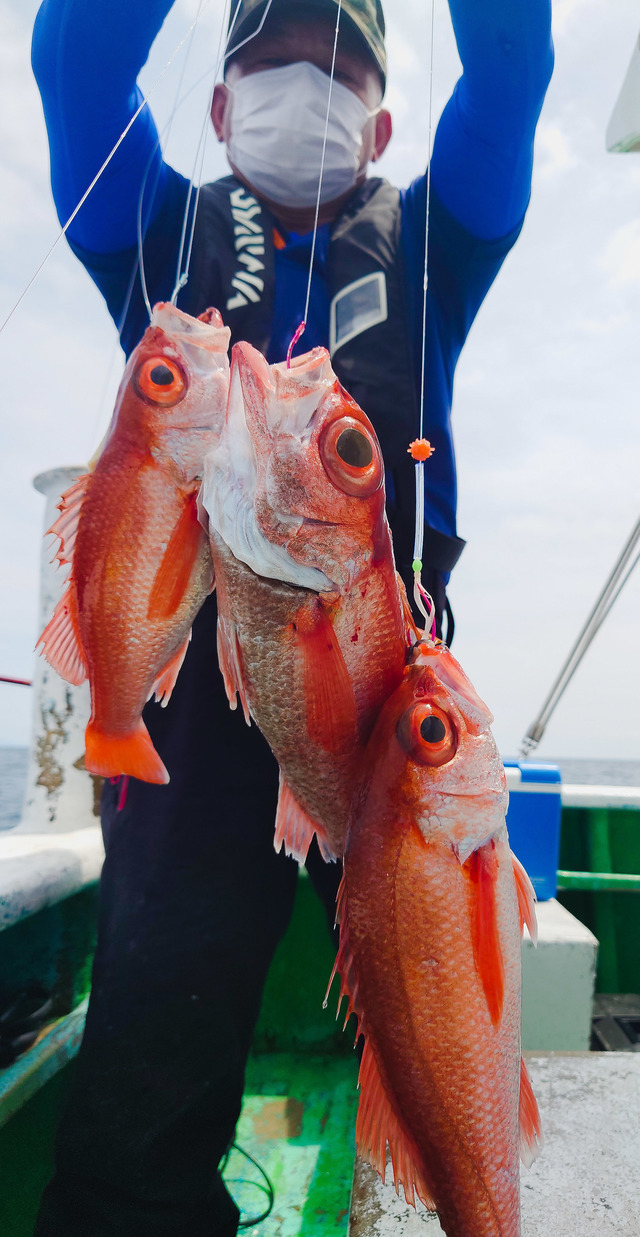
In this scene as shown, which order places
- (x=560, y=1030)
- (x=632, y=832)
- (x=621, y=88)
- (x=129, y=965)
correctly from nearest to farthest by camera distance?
1. (x=129, y=965)
2. (x=560, y=1030)
3. (x=621, y=88)
4. (x=632, y=832)

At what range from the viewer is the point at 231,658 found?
110cm

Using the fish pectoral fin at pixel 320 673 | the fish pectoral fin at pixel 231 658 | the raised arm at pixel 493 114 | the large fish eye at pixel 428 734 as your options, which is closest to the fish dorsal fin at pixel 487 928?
the large fish eye at pixel 428 734

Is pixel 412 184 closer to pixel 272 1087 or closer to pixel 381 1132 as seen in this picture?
pixel 381 1132

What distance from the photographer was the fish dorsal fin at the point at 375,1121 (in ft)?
3.51

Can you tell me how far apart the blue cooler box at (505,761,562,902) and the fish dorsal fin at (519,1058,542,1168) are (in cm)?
185

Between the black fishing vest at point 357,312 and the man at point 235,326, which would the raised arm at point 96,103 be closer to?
the man at point 235,326

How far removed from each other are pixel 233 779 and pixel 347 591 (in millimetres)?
963

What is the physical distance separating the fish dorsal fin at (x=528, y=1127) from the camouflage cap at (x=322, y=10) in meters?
2.37

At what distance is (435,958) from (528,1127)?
0.41m

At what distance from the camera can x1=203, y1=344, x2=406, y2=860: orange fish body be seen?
0.99 meters

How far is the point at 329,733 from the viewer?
Result: 3.48 feet

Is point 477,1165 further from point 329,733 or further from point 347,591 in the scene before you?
point 347,591

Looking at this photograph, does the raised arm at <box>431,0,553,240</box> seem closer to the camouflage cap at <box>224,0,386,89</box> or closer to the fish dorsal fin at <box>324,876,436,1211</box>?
the camouflage cap at <box>224,0,386,89</box>

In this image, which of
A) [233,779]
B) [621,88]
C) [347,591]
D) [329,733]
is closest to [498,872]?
[329,733]
